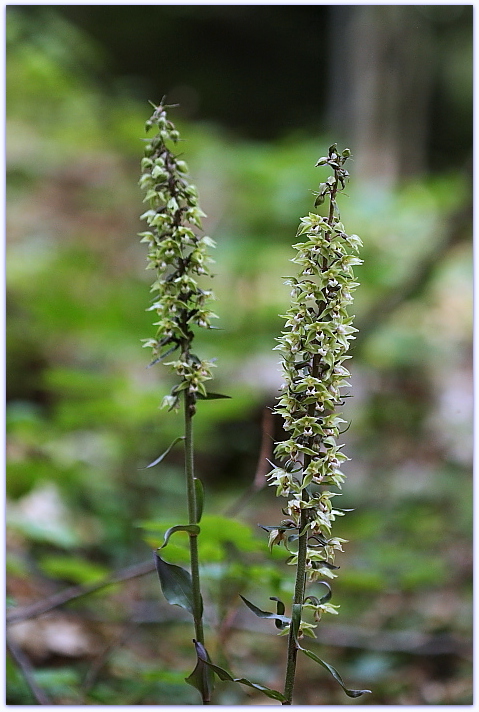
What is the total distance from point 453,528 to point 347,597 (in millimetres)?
1510

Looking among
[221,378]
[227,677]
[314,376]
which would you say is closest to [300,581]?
[227,677]

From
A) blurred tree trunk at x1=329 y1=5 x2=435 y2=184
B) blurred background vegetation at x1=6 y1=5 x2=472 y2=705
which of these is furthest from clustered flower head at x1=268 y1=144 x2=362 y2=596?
blurred tree trunk at x1=329 y1=5 x2=435 y2=184

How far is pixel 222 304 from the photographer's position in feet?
20.7

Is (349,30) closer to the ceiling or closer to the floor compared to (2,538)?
closer to the ceiling

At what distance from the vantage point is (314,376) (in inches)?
52.5

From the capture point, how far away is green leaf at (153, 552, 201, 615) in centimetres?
140

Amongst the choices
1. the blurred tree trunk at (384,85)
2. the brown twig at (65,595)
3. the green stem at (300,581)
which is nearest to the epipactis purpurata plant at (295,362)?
the green stem at (300,581)

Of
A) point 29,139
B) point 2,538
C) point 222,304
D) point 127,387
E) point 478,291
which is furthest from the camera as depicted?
point 29,139

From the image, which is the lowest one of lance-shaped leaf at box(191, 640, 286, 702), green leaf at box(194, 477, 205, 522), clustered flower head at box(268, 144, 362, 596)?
lance-shaped leaf at box(191, 640, 286, 702)

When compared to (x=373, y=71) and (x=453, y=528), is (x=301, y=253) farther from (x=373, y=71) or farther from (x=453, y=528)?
(x=373, y=71)

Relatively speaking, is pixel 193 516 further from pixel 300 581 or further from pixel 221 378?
pixel 221 378

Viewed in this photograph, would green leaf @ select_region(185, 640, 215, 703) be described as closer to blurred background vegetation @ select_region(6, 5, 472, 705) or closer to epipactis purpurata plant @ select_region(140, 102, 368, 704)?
epipactis purpurata plant @ select_region(140, 102, 368, 704)

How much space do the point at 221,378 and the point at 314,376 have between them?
497 centimetres

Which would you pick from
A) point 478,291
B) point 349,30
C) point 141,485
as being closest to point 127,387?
point 141,485
